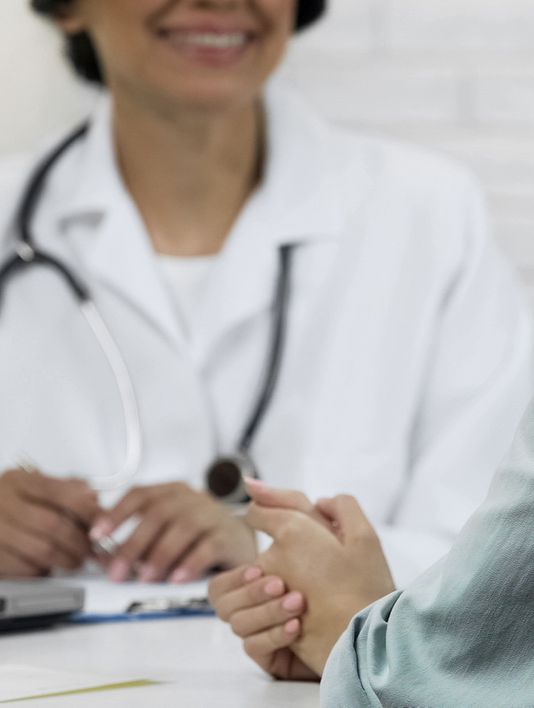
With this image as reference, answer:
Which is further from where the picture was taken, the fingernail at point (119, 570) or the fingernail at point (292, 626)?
the fingernail at point (119, 570)

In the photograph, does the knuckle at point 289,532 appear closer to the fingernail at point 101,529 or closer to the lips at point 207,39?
the fingernail at point 101,529

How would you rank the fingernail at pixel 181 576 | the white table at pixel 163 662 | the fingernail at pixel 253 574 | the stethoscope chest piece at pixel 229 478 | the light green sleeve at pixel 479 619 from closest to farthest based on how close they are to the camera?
the light green sleeve at pixel 479 619, the white table at pixel 163 662, the fingernail at pixel 253 574, the fingernail at pixel 181 576, the stethoscope chest piece at pixel 229 478

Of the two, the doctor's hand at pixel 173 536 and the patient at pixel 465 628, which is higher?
the patient at pixel 465 628

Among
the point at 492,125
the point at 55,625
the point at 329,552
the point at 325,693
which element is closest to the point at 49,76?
the point at 492,125

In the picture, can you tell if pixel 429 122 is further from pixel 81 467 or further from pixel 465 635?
pixel 465 635

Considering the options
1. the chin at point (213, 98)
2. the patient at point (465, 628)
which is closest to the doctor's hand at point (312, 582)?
the patient at point (465, 628)

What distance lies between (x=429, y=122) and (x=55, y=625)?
42.2 inches

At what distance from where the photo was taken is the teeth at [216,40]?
1.40m

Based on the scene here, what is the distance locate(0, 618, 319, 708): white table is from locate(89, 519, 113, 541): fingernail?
221 mm

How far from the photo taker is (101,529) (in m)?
1.09

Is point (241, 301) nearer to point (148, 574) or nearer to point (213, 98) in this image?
point (213, 98)

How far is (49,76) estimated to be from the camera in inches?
71.2

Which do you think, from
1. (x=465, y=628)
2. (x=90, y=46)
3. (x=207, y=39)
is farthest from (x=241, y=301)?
(x=465, y=628)

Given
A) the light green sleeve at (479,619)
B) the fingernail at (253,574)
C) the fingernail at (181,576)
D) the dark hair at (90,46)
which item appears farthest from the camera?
the dark hair at (90,46)
